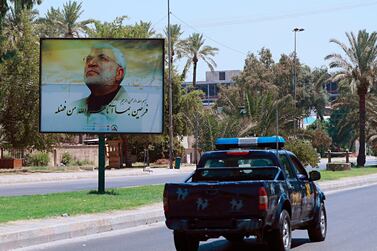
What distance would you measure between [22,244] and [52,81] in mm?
12305

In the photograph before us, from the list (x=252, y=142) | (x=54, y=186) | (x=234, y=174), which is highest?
(x=252, y=142)

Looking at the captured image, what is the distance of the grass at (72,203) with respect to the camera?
17.6 m

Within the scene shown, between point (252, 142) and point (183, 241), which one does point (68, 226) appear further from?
point (252, 142)

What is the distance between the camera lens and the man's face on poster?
25078mm

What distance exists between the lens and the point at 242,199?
1123cm

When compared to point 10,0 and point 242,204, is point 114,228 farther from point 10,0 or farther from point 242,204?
point 10,0

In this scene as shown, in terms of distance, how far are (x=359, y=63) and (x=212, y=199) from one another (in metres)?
47.6

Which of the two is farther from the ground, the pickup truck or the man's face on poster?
the man's face on poster

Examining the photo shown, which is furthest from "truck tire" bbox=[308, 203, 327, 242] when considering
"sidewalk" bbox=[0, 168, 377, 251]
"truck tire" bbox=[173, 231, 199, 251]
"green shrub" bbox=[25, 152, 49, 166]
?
"green shrub" bbox=[25, 152, 49, 166]

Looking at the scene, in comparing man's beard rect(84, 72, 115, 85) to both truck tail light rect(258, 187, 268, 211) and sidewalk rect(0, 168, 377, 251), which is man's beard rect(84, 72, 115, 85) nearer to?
sidewalk rect(0, 168, 377, 251)

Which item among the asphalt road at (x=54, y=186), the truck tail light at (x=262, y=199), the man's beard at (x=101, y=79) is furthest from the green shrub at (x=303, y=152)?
the truck tail light at (x=262, y=199)

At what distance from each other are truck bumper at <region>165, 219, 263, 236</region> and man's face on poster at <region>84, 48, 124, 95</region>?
13965 mm

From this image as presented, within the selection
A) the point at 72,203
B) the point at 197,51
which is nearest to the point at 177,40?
the point at 197,51

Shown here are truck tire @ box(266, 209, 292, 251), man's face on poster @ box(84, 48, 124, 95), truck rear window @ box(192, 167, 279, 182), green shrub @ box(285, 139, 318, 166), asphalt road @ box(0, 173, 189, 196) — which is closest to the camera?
truck tire @ box(266, 209, 292, 251)
